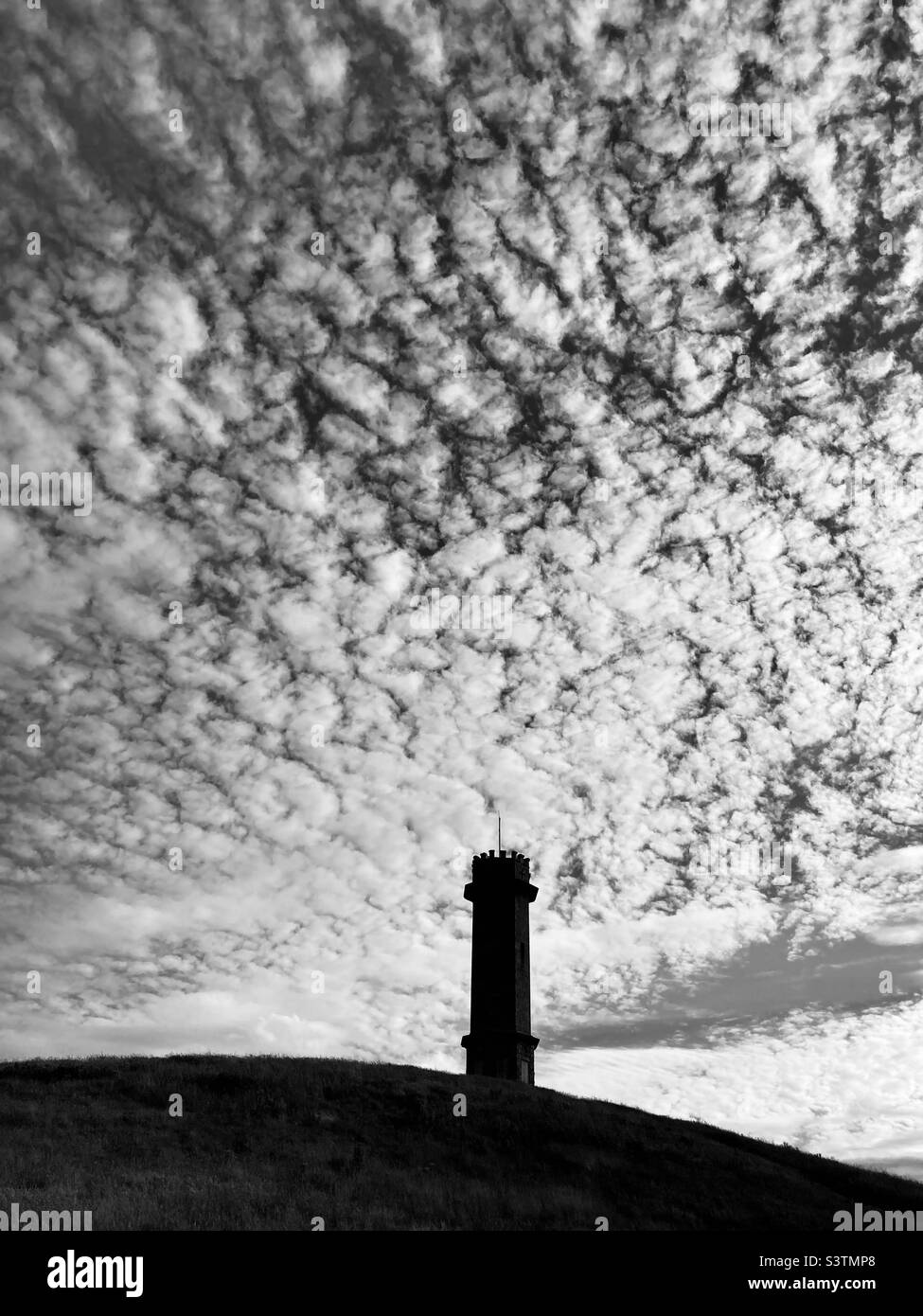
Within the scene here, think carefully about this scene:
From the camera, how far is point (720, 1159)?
30156 mm

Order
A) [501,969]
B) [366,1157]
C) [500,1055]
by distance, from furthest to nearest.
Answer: [501,969] < [500,1055] < [366,1157]

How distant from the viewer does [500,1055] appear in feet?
143

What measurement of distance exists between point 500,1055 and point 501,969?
379cm

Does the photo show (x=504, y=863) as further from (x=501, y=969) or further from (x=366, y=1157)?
(x=366, y=1157)

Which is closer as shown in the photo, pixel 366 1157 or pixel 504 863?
pixel 366 1157

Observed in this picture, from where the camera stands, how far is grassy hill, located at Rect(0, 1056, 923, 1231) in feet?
68.3

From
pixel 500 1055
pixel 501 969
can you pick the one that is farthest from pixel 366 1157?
pixel 501 969

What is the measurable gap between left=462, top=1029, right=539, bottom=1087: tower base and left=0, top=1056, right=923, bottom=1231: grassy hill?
5.43 metres

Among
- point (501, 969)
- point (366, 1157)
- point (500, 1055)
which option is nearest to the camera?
point (366, 1157)

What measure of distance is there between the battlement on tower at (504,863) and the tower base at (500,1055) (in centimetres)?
764

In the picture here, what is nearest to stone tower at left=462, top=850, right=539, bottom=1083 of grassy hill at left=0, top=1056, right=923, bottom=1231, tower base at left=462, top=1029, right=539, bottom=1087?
tower base at left=462, top=1029, right=539, bottom=1087

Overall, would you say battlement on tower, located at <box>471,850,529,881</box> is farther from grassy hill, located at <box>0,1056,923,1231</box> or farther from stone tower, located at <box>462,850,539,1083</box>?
grassy hill, located at <box>0,1056,923,1231</box>

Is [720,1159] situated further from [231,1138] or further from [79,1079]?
[79,1079]
